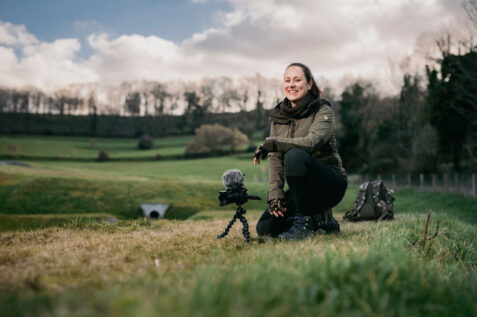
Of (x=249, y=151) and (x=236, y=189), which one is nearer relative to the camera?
(x=236, y=189)

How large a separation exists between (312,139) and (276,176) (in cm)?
70

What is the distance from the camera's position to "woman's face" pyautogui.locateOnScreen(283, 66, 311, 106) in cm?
453

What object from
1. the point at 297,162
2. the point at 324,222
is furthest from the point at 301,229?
the point at 297,162

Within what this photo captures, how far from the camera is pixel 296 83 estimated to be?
453 centimetres

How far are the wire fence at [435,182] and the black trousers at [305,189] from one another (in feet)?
60.4

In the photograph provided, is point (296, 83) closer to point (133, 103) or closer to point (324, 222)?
point (324, 222)

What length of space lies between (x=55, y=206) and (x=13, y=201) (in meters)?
2.73

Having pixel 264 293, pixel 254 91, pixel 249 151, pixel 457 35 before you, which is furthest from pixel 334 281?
pixel 254 91

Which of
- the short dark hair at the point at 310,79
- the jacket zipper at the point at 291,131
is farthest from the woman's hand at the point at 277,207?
the short dark hair at the point at 310,79

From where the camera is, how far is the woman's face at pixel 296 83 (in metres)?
4.53

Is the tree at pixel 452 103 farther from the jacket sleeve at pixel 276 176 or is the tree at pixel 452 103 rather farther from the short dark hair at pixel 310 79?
the jacket sleeve at pixel 276 176

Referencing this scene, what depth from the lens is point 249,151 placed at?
66.1 meters

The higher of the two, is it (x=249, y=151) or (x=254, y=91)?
(x=254, y=91)

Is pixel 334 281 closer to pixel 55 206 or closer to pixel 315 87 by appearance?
pixel 315 87
